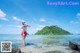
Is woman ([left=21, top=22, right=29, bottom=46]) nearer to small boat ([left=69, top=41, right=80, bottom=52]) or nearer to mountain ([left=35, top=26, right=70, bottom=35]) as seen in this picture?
mountain ([left=35, top=26, right=70, bottom=35])

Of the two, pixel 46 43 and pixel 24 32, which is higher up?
pixel 24 32

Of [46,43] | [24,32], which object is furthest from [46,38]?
[24,32]

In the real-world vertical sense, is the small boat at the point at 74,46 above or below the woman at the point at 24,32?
below

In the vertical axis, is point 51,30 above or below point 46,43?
above

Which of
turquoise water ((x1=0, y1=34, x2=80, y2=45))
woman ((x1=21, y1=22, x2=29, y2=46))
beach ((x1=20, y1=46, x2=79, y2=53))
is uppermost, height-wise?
woman ((x1=21, y1=22, x2=29, y2=46))

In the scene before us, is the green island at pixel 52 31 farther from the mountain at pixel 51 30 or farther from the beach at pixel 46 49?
the beach at pixel 46 49

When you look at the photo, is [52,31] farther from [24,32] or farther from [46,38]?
[24,32]

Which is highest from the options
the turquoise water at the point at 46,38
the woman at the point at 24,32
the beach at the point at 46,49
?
the woman at the point at 24,32

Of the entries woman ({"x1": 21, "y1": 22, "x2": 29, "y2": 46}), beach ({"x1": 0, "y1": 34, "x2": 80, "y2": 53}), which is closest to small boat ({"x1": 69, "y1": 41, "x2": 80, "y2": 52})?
beach ({"x1": 0, "y1": 34, "x2": 80, "y2": 53})

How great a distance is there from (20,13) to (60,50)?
0.55 m

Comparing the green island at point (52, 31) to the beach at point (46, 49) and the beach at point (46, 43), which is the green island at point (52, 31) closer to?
the beach at point (46, 43)

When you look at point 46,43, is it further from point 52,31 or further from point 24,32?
point 24,32

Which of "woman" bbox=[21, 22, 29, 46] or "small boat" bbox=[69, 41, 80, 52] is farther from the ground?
"woman" bbox=[21, 22, 29, 46]

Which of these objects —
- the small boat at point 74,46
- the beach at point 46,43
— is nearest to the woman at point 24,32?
the beach at point 46,43
